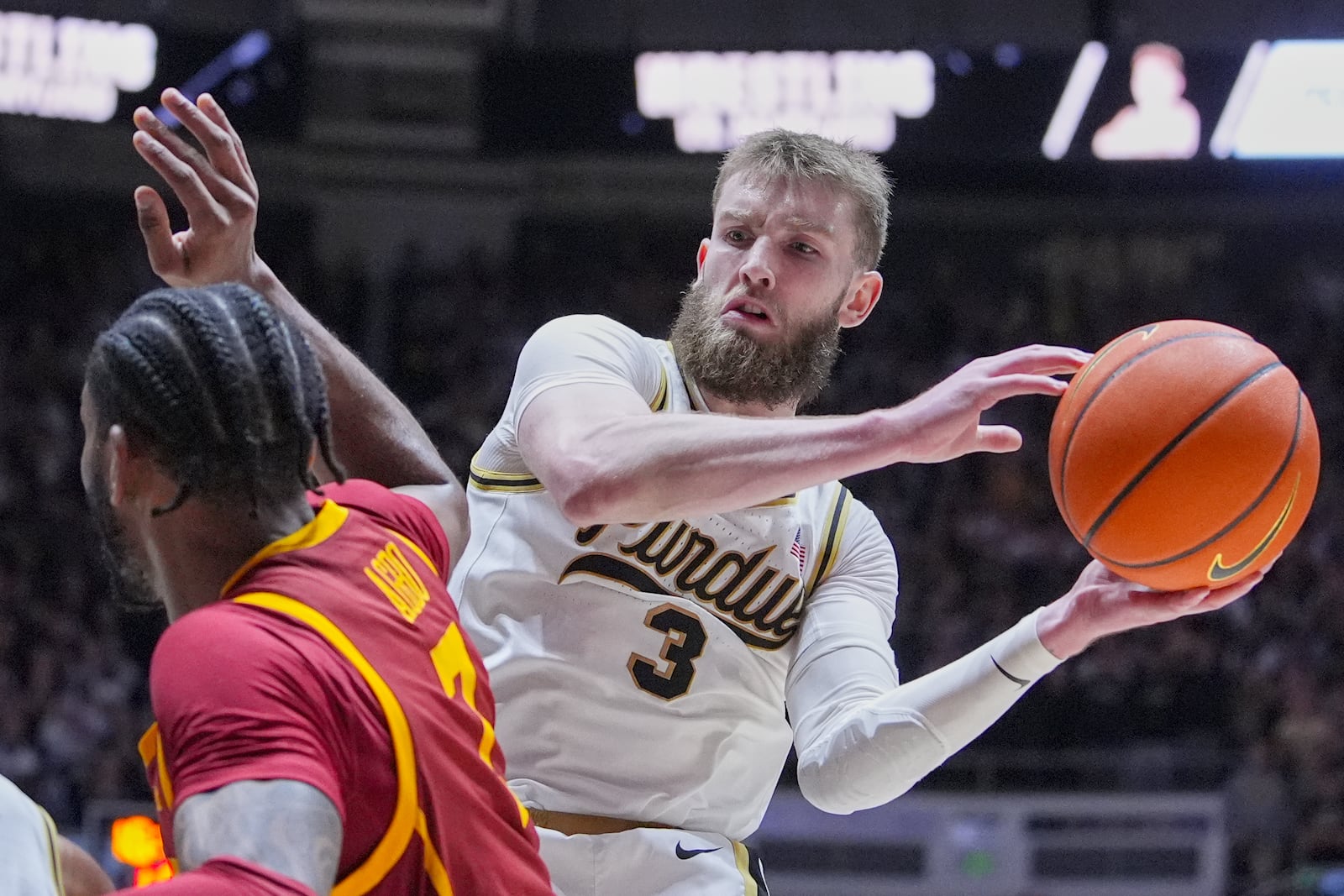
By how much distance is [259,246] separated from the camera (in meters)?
15.8

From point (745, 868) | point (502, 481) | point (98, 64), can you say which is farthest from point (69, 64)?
point (745, 868)

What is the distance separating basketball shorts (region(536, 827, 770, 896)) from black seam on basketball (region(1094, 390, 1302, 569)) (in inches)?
42.5

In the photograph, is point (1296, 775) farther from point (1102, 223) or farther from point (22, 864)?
point (22, 864)

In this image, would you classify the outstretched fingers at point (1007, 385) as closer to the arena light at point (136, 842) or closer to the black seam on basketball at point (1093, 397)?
the black seam on basketball at point (1093, 397)

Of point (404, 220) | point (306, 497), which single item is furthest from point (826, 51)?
point (306, 497)

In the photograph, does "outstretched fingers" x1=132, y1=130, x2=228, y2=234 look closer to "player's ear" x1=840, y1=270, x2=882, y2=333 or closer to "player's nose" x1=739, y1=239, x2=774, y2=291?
"player's nose" x1=739, y1=239, x2=774, y2=291

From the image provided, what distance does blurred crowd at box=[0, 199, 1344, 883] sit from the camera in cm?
1073

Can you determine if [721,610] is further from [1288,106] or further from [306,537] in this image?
[1288,106]

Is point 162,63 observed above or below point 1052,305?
above

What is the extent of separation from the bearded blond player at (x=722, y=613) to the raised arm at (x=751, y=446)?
243 millimetres

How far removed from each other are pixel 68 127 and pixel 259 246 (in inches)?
97.9

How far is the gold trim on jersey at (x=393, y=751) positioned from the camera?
1.84 m

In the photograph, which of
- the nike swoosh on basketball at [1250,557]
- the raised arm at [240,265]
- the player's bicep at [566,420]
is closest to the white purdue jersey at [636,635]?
the player's bicep at [566,420]

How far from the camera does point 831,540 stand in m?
3.58
